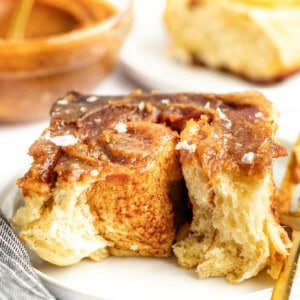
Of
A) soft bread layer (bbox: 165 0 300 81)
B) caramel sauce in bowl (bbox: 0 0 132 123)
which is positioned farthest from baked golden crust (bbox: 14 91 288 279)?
soft bread layer (bbox: 165 0 300 81)

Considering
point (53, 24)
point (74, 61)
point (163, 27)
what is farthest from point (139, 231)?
point (163, 27)

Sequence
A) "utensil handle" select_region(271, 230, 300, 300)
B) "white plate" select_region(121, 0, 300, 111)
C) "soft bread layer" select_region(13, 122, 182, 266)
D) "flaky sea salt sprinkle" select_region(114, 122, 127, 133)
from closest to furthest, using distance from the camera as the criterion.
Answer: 1. "utensil handle" select_region(271, 230, 300, 300)
2. "soft bread layer" select_region(13, 122, 182, 266)
3. "flaky sea salt sprinkle" select_region(114, 122, 127, 133)
4. "white plate" select_region(121, 0, 300, 111)

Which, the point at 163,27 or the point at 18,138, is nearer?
the point at 18,138

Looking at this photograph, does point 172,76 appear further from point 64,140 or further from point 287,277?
point 287,277

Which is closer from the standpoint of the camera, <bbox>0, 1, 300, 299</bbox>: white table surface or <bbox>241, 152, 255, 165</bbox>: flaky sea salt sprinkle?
<bbox>241, 152, 255, 165</bbox>: flaky sea salt sprinkle

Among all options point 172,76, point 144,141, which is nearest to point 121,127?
point 144,141

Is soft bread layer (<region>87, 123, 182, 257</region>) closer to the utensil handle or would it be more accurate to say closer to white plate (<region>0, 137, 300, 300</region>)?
white plate (<region>0, 137, 300, 300</region>)

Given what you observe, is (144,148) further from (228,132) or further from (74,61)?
(74,61)
